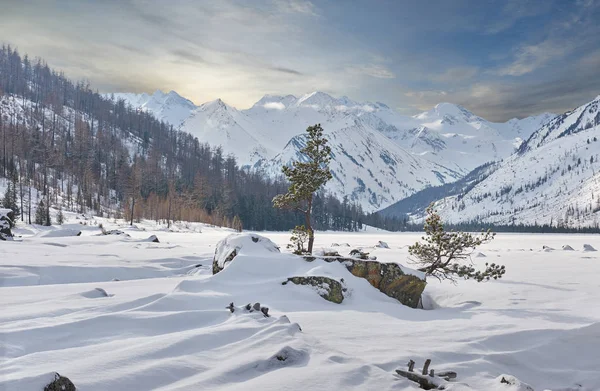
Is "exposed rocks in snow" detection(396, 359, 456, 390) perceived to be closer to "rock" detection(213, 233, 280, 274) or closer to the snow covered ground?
the snow covered ground

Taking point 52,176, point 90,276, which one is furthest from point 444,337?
A: point 52,176

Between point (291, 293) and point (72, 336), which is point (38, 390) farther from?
point (291, 293)

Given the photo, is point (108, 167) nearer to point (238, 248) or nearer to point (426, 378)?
point (238, 248)

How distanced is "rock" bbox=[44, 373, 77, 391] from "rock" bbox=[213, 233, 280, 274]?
9702 millimetres

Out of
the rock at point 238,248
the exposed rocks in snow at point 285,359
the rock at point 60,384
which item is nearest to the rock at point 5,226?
the rock at point 238,248

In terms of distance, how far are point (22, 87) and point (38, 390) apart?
204 metres

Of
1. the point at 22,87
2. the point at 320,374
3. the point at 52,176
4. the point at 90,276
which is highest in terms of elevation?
the point at 22,87

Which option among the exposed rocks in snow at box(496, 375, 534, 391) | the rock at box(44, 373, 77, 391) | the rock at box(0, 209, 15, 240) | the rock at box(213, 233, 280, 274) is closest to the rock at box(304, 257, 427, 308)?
the rock at box(213, 233, 280, 274)

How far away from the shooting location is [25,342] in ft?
16.0

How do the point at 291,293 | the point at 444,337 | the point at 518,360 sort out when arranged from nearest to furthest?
the point at 518,360 → the point at 444,337 → the point at 291,293

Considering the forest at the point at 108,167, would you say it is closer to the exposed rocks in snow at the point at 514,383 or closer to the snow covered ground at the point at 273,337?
the snow covered ground at the point at 273,337

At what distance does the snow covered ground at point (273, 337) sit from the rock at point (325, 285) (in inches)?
10.3

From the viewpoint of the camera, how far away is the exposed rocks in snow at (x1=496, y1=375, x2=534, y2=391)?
4.62 m

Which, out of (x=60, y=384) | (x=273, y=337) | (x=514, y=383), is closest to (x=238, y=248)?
(x=273, y=337)
